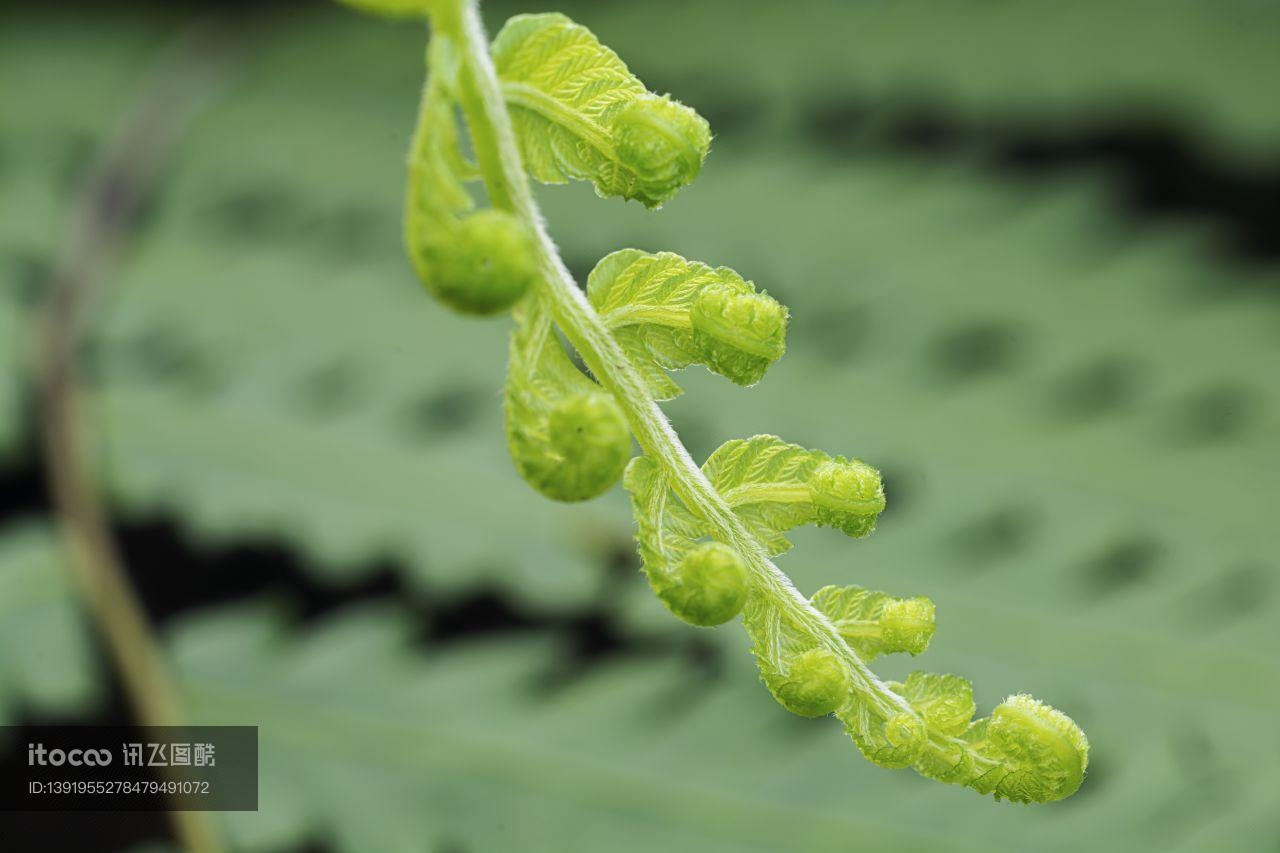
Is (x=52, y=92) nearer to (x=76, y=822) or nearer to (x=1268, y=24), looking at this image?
(x=76, y=822)

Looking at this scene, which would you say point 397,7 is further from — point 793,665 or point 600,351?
point 793,665

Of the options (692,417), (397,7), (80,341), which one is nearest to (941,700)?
(397,7)

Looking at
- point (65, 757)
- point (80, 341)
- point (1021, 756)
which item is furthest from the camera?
point (80, 341)

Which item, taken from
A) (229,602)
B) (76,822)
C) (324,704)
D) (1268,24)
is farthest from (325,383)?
(1268,24)

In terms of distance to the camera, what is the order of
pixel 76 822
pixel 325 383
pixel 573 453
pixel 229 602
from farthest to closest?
pixel 325 383 → pixel 229 602 → pixel 76 822 → pixel 573 453

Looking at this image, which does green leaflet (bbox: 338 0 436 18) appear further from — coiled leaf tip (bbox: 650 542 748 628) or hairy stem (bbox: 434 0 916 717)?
A: coiled leaf tip (bbox: 650 542 748 628)

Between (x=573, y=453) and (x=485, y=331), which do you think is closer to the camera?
(x=573, y=453)
